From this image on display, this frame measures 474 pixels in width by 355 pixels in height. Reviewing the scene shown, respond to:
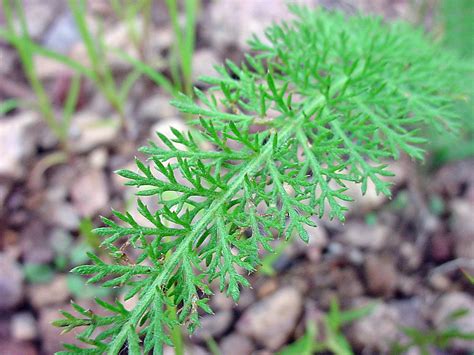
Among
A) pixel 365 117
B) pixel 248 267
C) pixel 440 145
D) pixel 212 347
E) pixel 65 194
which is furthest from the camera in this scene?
pixel 440 145

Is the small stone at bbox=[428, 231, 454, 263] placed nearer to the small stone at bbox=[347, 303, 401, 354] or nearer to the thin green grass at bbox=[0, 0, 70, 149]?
the small stone at bbox=[347, 303, 401, 354]

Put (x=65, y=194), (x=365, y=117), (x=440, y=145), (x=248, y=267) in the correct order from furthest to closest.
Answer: (x=440, y=145) → (x=65, y=194) → (x=365, y=117) → (x=248, y=267)

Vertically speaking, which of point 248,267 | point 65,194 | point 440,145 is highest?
point 65,194

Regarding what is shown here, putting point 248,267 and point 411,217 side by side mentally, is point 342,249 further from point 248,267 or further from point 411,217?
point 248,267

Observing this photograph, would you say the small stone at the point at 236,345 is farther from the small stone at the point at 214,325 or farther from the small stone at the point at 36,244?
the small stone at the point at 36,244

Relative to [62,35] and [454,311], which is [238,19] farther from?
[454,311]

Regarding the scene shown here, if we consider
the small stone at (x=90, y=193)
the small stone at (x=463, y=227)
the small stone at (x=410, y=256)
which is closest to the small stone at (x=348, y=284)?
the small stone at (x=410, y=256)

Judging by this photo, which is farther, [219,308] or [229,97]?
[219,308]

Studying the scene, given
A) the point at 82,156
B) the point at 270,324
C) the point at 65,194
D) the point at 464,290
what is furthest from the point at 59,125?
the point at 464,290
